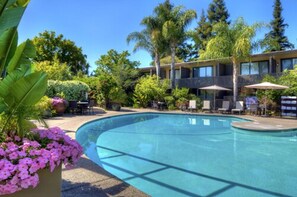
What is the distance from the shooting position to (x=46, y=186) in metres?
2.59

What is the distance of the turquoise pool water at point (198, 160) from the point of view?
540 centimetres

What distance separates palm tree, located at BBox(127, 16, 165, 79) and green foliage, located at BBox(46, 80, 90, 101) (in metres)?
9.00

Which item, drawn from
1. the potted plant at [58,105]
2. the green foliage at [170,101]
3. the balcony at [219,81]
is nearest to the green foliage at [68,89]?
the potted plant at [58,105]

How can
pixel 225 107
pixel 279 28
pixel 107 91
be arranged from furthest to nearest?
pixel 279 28 < pixel 107 91 < pixel 225 107

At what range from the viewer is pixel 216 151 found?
857 centimetres

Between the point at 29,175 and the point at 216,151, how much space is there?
7.19 metres

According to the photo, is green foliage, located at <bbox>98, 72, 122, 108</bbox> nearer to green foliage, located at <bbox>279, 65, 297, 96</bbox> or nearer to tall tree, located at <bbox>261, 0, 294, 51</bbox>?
green foliage, located at <bbox>279, 65, 297, 96</bbox>

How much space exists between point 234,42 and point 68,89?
42.7 feet

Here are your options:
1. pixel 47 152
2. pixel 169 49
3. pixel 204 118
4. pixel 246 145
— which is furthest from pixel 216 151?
pixel 169 49

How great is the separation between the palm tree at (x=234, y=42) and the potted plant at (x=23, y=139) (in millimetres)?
18120

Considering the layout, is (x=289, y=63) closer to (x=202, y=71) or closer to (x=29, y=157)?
(x=202, y=71)

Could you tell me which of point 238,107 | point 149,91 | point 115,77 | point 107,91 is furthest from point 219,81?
point 115,77

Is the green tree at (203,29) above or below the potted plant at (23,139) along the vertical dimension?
above

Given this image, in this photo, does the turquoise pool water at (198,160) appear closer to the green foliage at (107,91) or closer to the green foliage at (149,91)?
the green foliage at (107,91)
